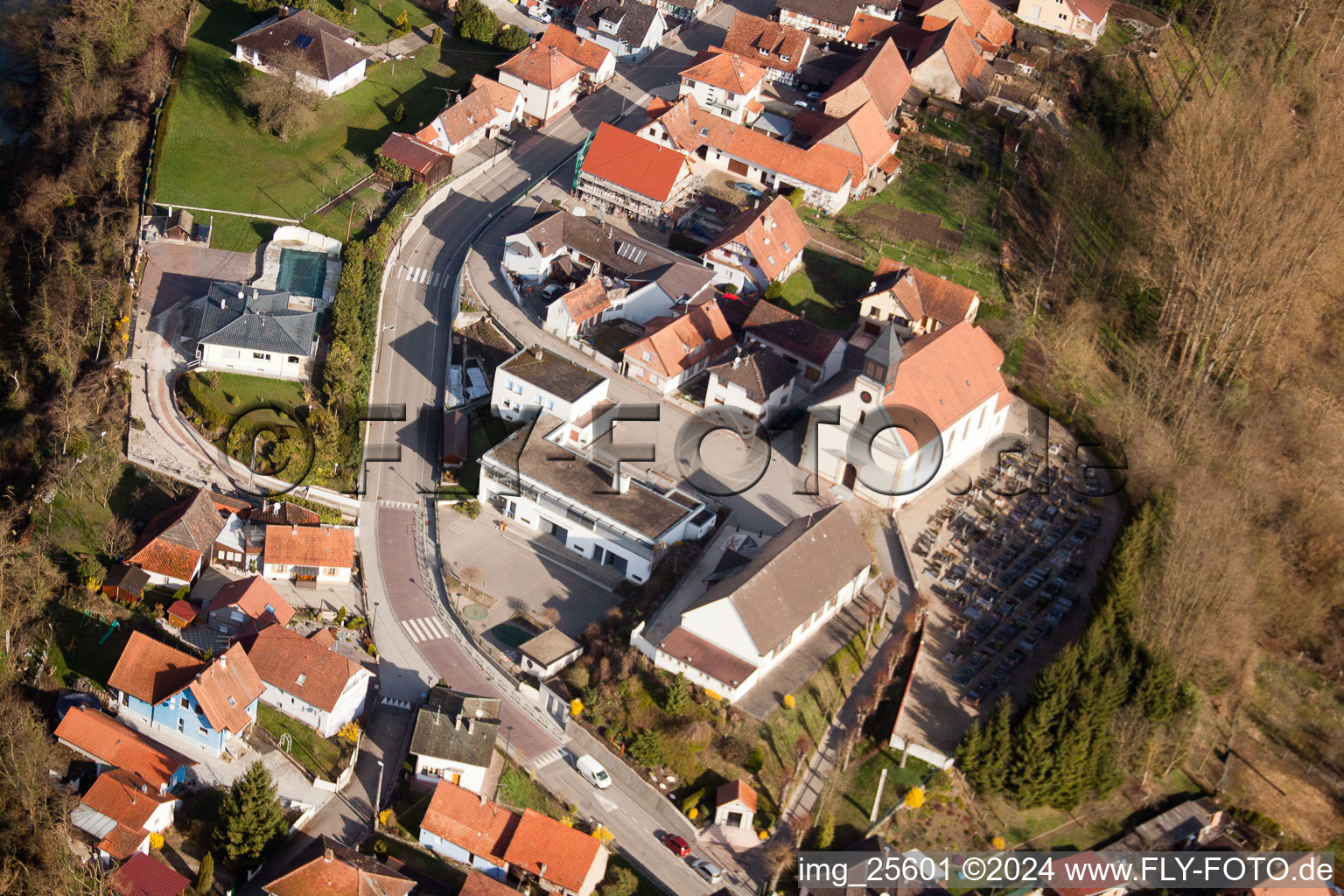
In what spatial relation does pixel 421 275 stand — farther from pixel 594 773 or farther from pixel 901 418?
pixel 594 773

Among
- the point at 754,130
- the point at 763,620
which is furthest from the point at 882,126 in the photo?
the point at 763,620

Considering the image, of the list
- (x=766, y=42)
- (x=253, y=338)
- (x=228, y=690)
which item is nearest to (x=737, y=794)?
(x=228, y=690)

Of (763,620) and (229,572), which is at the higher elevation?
(763,620)

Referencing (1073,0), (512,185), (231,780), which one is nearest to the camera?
(231,780)

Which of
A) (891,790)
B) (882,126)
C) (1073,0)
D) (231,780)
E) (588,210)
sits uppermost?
(1073,0)

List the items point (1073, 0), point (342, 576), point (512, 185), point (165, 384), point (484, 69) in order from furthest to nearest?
point (1073, 0), point (484, 69), point (512, 185), point (165, 384), point (342, 576)

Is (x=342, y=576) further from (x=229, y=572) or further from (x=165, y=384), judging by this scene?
(x=165, y=384)

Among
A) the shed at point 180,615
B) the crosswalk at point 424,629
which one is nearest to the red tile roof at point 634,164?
the crosswalk at point 424,629

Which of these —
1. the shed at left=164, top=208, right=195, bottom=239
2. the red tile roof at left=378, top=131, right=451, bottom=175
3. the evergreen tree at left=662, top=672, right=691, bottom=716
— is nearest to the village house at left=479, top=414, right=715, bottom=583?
the evergreen tree at left=662, top=672, right=691, bottom=716
